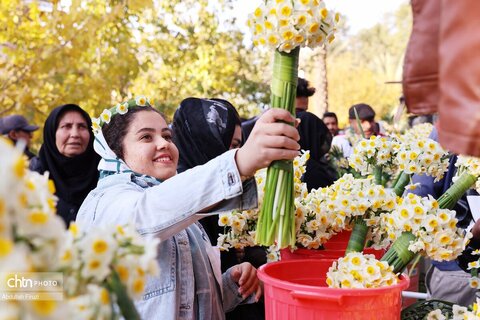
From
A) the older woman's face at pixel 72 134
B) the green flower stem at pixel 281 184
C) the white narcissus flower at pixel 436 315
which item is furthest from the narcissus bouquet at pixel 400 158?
the older woman's face at pixel 72 134

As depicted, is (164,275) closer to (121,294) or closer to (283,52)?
(283,52)

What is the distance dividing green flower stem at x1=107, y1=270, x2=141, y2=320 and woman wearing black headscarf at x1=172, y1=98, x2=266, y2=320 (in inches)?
72.3

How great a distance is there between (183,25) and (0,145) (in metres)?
9.35

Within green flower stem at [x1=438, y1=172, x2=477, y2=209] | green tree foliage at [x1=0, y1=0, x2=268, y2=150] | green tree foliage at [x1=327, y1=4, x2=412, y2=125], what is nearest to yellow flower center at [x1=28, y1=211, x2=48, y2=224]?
green flower stem at [x1=438, y1=172, x2=477, y2=209]

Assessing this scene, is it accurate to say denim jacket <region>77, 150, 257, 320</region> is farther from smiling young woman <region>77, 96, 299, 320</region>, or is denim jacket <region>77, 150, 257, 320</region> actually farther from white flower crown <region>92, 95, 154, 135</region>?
white flower crown <region>92, 95, 154, 135</region>

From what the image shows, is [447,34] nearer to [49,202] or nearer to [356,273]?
[49,202]

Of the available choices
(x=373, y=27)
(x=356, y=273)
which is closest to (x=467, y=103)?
(x=356, y=273)

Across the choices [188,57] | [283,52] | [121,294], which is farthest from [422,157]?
[188,57]

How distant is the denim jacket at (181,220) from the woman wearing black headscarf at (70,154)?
214cm

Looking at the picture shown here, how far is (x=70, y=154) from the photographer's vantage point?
159 inches

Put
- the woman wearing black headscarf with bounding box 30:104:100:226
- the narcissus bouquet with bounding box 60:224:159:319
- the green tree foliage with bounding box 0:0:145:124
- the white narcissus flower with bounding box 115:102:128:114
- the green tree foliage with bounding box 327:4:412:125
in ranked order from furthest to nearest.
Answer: the green tree foliage with bounding box 327:4:412:125 → the green tree foliage with bounding box 0:0:145:124 → the woman wearing black headscarf with bounding box 30:104:100:226 → the white narcissus flower with bounding box 115:102:128:114 → the narcissus bouquet with bounding box 60:224:159:319

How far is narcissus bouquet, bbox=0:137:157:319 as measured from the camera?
0.63m

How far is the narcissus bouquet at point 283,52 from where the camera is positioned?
1409 millimetres

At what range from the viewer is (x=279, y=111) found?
143 cm
